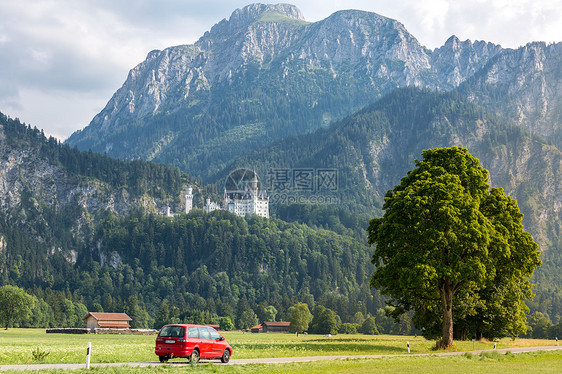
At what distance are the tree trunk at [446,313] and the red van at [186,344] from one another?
29.2 meters

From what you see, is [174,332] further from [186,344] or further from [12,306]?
[12,306]

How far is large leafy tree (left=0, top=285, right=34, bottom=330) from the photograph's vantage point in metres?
181

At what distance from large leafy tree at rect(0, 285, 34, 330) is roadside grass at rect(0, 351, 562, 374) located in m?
152

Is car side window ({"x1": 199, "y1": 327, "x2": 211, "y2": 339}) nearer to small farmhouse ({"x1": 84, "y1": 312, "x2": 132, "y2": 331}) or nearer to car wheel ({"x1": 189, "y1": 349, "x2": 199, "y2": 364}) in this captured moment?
car wheel ({"x1": 189, "y1": 349, "x2": 199, "y2": 364})

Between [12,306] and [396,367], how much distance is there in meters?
160

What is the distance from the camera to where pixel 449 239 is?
66062 millimetres

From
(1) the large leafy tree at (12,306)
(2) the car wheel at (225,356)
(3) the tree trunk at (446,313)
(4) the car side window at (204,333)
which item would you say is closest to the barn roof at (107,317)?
(1) the large leafy tree at (12,306)

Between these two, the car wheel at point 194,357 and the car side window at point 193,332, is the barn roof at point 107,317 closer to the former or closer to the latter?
the car side window at point 193,332

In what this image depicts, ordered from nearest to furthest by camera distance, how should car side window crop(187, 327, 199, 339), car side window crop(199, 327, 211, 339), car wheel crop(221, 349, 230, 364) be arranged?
car side window crop(187, 327, 199, 339) → car side window crop(199, 327, 211, 339) → car wheel crop(221, 349, 230, 364)

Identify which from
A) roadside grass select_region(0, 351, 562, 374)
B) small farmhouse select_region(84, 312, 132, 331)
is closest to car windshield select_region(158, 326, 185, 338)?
roadside grass select_region(0, 351, 562, 374)

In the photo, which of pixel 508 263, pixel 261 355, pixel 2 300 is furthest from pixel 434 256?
pixel 2 300

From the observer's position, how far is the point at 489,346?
73938 mm

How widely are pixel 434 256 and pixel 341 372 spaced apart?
92.1 feet

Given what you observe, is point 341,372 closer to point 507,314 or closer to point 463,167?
point 463,167
